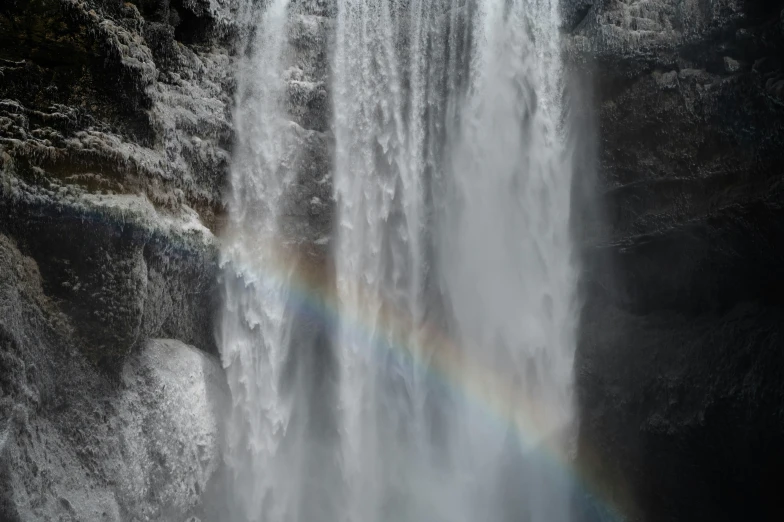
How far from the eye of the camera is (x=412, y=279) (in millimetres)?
14156

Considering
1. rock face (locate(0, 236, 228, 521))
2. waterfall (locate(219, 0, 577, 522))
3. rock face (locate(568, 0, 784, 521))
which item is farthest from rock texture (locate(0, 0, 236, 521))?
rock face (locate(568, 0, 784, 521))

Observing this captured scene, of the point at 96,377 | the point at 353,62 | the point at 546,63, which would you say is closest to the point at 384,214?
the point at 353,62

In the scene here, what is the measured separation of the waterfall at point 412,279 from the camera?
13.0 metres

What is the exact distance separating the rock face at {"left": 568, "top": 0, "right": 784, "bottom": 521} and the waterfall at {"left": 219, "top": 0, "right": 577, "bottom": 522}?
84 cm

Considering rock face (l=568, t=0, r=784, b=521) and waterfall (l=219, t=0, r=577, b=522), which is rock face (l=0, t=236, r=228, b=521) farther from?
rock face (l=568, t=0, r=784, b=521)

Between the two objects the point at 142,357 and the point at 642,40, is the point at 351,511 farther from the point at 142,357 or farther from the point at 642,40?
the point at 642,40

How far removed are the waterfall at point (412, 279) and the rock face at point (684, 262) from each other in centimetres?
84

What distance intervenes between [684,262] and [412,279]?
17.9ft

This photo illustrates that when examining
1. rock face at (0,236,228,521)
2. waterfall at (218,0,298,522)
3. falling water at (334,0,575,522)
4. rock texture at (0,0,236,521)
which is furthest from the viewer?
falling water at (334,0,575,522)

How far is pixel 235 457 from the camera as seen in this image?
12.6m

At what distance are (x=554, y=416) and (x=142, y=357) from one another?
25.5ft

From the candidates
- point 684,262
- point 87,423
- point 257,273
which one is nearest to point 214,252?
point 257,273

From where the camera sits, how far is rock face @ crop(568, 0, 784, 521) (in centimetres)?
1017

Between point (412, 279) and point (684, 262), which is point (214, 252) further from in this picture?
point (684, 262)
